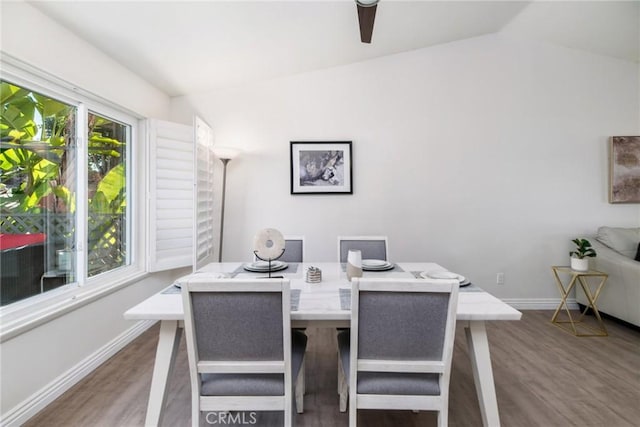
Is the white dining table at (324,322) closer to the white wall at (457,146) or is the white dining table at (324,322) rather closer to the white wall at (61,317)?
the white wall at (61,317)

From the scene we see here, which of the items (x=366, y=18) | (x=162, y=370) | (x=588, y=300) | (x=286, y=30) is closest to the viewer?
(x=162, y=370)

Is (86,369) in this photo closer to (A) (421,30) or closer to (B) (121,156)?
(B) (121,156)

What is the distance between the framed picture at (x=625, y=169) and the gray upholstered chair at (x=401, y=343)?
11.4ft

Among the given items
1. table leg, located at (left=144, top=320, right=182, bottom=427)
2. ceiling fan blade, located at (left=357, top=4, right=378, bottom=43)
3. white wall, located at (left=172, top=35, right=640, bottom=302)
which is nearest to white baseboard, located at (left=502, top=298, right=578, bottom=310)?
white wall, located at (left=172, top=35, right=640, bottom=302)

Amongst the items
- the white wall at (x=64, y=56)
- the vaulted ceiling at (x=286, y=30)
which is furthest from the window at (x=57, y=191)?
the vaulted ceiling at (x=286, y=30)

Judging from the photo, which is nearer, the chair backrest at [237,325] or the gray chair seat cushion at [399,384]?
the chair backrest at [237,325]

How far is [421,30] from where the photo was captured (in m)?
2.92

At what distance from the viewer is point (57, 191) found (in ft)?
6.68

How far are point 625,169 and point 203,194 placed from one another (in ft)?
15.0

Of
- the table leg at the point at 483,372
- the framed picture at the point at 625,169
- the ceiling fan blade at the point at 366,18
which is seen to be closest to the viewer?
the table leg at the point at 483,372

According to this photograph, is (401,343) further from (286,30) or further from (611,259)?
(611,259)

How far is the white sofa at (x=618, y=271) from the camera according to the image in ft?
8.85

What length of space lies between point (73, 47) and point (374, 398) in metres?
2.82

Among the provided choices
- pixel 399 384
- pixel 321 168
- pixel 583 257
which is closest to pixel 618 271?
pixel 583 257
